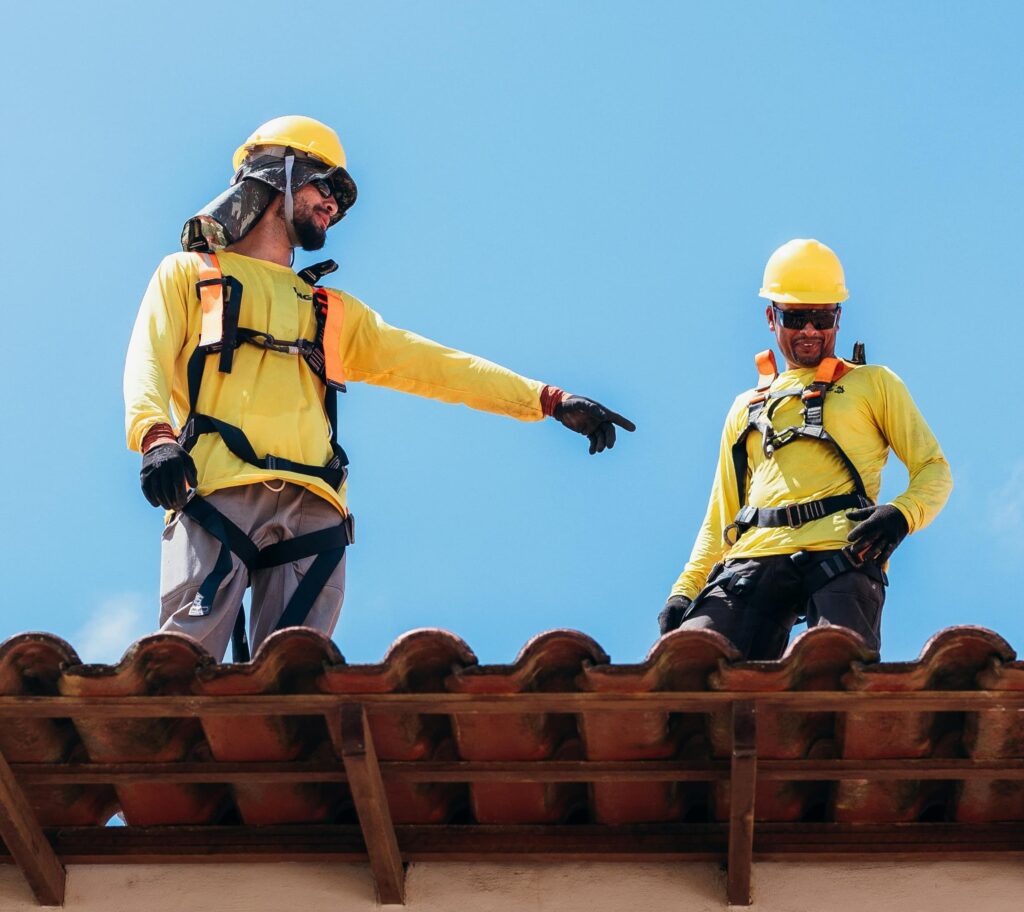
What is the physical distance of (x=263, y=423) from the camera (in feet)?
24.3

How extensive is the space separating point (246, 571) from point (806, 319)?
103 inches

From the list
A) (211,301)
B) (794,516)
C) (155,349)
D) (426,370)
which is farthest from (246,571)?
(794,516)

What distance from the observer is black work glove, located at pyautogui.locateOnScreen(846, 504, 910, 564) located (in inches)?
292

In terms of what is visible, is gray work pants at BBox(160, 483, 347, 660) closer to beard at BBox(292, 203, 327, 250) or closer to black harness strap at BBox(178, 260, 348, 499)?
black harness strap at BBox(178, 260, 348, 499)

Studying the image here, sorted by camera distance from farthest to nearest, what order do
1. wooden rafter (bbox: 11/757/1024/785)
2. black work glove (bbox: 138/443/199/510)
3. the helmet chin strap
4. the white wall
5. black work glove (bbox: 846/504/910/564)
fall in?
1. the helmet chin strap
2. black work glove (bbox: 846/504/910/564)
3. black work glove (bbox: 138/443/199/510)
4. the white wall
5. wooden rafter (bbox: 11/757/1024/785)

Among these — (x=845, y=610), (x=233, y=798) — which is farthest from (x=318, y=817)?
(x=845, y=610)

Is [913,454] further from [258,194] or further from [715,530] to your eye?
[258,194]

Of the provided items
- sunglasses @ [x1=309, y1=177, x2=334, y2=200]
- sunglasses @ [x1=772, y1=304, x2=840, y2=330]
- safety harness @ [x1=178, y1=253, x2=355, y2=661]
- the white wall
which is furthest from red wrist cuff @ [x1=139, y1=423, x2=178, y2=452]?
sunglasses @ [x1=772, y1=304, x2=840, y2=330]

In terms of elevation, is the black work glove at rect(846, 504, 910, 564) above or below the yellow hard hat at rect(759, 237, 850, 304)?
below

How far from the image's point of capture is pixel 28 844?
6270 millimetres

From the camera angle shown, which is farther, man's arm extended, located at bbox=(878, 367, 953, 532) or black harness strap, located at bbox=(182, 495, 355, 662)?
man's arm extended, located at bbox=(878, 367, 953, 532)

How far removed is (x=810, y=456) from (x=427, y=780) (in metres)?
2.43

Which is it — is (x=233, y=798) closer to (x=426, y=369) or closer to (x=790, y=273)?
(x=426, y=369)

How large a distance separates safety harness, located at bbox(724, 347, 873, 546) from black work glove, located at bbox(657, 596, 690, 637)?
31 centimetres
